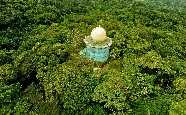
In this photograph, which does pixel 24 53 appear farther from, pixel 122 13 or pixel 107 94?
pixel 122 13

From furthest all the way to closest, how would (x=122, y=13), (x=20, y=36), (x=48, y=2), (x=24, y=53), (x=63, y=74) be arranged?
1. (x=48, y=2)
2. (x=122, y=13)
3. (x=20, y=36)
4. (x=24, y=53)
5. (x=63, y=74)

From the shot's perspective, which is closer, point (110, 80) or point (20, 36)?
point (110, 80)

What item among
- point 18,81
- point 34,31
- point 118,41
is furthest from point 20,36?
point 118,41

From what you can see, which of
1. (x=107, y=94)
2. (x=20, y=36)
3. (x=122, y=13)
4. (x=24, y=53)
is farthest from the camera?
(x=122, y=13)

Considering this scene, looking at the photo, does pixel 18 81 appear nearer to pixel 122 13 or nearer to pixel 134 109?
pixel 134 109

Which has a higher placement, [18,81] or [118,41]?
[118,41]

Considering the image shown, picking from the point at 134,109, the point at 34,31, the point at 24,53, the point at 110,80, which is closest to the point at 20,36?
the point at 34,31
